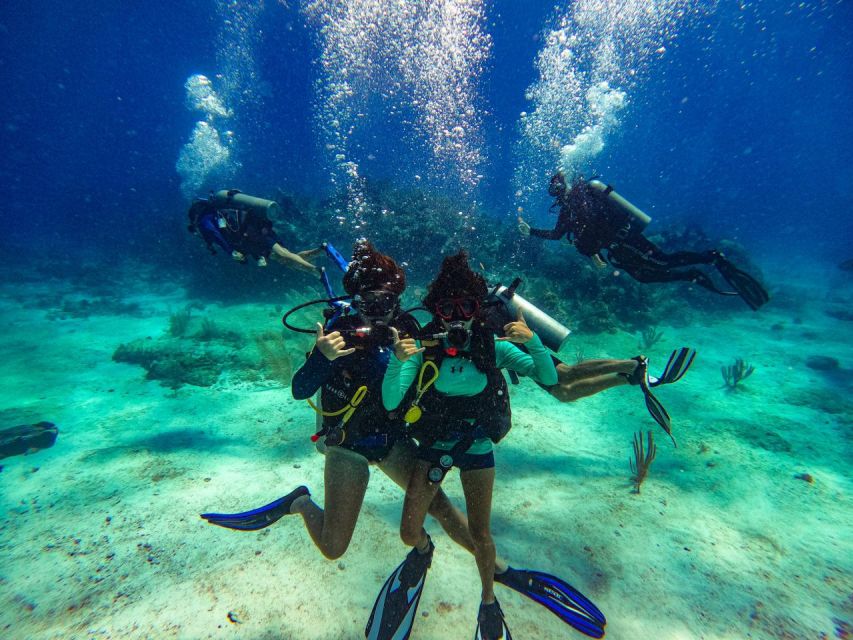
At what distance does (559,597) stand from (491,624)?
0.67m

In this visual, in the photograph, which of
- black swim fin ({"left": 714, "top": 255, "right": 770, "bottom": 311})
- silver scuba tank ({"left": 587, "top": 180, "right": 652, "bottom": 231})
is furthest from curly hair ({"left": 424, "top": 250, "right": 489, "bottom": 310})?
black swim fin ({"left": 714, "top": 255, "right": 770, "bottom": 311})

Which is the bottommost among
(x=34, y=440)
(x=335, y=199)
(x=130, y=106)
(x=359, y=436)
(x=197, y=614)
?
(x=34, y=440)

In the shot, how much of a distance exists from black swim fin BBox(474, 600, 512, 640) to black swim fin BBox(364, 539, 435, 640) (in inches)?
20.8

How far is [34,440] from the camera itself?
5.00 metres

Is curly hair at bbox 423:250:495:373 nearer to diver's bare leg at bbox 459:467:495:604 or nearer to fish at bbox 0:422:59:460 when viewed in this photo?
diver's bare leg at bbox 459:467:495:604

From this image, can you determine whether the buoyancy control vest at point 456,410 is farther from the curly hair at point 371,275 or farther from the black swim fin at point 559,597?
the black swim fin at point 559,597

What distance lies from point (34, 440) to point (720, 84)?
107 metres

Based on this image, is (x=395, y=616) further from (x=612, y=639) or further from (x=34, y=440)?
(x=34, y=440)

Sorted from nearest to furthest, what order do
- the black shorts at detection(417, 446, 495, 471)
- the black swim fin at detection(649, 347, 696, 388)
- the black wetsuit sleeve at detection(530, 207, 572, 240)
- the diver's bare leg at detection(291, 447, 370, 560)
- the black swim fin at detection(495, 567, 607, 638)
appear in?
the black swim fin at detection(495, 567, 607, 638) → the black shorts at detection(417, 446, 495, 471) → the diver's bare leg at detection(291, 447, 370, 560) → the black swim fin at detection(649, 347, 696, 388) → the black wetsuit sleeve at detection(530, 207, 572, 240)

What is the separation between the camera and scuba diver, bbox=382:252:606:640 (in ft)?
9.04

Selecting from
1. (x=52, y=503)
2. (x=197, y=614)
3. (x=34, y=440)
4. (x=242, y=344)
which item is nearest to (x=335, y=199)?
(x=242, y=344)

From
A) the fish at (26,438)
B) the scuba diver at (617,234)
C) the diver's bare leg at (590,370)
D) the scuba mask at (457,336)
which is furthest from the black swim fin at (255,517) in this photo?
the scuba diver at (617,234)

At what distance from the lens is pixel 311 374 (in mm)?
2994

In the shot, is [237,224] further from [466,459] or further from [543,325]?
[466,459]
